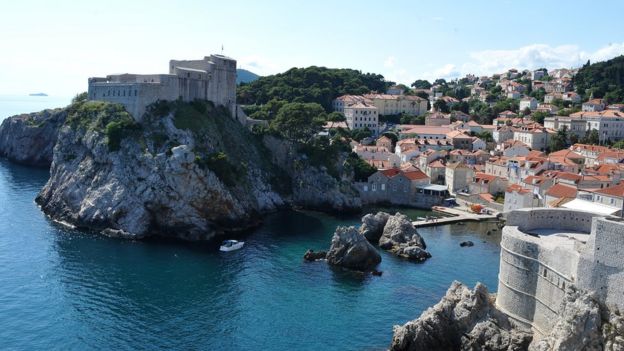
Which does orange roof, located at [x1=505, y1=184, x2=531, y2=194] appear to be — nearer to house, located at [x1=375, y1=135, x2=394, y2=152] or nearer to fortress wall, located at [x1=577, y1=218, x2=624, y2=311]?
house, located at [x1=375, y1=135, x2=394, y2=152]

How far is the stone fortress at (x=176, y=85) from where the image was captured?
59156mm

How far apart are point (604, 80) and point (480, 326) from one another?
4381 inches

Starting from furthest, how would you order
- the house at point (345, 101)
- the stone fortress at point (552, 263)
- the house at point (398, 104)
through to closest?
the house at point (398, 104), the house at point (345, 101), the stone fortress at point (552, 263)

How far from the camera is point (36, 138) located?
9269cm

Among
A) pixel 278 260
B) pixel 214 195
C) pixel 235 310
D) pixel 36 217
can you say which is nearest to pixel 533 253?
pixel 235 310

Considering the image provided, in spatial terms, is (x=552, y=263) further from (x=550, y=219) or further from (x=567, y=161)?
(x=567, y=161)

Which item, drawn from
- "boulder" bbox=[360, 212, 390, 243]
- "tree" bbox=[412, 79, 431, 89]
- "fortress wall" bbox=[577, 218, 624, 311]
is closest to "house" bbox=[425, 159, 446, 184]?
"boulder" bbox=[360, 212, 390, 243]

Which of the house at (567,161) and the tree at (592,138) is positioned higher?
the tree at (592,138)

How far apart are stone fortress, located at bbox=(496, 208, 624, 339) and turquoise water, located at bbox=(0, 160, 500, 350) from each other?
6367 mm

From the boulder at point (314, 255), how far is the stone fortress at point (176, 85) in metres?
24.1

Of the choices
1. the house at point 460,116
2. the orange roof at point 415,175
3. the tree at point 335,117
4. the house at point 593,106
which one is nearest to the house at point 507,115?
the house at point 460,116

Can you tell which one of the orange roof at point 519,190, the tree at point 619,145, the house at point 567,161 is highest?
the tree at point 619,145

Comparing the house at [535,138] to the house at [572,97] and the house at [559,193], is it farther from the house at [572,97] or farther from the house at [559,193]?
the house at [572,97]

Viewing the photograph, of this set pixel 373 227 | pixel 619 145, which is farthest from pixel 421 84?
pixel 373 227
